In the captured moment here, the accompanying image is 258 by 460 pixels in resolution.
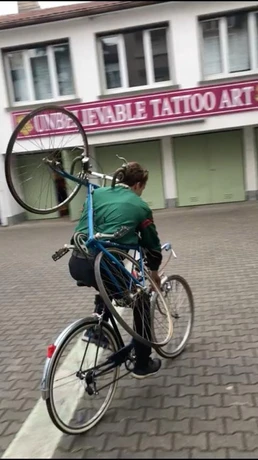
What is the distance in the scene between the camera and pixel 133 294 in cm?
338

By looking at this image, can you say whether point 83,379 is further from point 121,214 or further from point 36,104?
point 36,104

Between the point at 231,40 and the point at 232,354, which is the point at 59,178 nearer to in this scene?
the point at 232,354

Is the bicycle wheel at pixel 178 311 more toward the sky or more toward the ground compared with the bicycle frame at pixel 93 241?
more toward the ground

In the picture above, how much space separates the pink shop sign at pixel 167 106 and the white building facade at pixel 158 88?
0.03 metres

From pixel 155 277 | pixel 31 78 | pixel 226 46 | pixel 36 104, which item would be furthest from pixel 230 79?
pixel 155 277

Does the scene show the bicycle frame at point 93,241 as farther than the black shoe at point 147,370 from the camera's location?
No

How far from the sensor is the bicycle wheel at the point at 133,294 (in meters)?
3.13

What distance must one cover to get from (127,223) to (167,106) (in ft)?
36.2

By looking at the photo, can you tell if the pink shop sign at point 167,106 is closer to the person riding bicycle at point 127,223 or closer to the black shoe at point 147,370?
the person riding bicycle at point 127,223

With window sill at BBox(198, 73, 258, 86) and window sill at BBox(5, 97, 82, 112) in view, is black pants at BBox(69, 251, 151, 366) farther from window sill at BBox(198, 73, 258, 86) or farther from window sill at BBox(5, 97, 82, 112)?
window sill at BBox(5, 97, 82, 112)

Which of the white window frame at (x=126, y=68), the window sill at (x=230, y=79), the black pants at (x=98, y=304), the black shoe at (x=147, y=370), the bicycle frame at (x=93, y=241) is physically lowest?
the black shoe at (x=147, y=370)

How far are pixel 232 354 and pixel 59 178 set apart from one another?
210 cm

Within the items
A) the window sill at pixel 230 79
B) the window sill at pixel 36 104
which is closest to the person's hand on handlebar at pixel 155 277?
the window sill at pixel 230 79

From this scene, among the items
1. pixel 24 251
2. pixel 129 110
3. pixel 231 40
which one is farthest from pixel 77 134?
pixel 231 40
